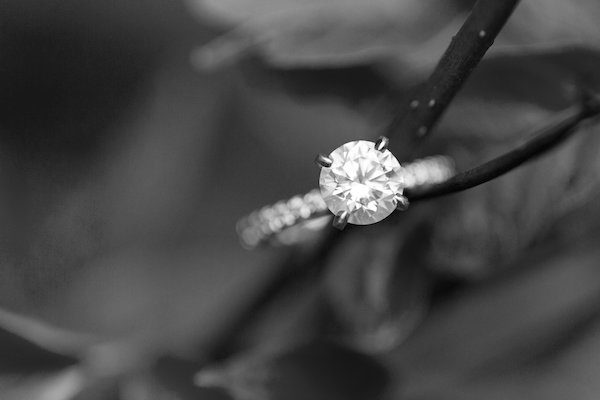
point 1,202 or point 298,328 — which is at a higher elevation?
point 1,202

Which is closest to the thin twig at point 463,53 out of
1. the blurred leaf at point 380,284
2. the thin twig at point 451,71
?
the thin twig at point 451,71

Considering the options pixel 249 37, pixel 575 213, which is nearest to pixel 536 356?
pixel 575 213

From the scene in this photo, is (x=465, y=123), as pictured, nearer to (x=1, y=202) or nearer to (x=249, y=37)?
(x=249, y=37)

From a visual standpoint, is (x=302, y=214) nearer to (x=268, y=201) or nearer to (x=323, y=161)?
(x=323, y=161)

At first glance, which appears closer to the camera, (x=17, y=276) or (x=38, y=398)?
(x=38, y=398)

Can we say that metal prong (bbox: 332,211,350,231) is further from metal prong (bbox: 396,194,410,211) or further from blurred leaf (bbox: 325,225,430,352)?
blurred leaf (bbox: 325,225,430,352)

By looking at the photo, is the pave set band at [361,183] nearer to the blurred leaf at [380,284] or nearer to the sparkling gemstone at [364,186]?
the sparkling gemstone at [364,186]

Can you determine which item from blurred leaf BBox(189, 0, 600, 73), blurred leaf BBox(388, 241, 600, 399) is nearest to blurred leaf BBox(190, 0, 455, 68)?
blurred leaf BBox(189, 0, 600, 73)
